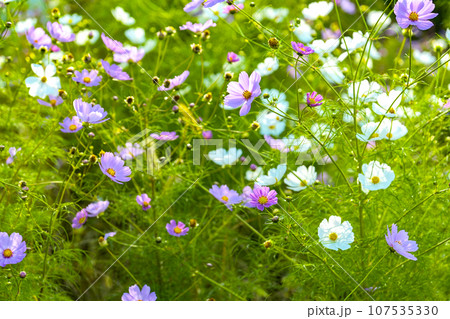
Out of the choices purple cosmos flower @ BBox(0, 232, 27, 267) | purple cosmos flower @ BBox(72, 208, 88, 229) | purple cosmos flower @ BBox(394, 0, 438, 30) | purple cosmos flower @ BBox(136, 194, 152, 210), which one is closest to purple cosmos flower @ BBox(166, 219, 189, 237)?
purple cosmos flower @ BBox(136, 194, 152, 210)

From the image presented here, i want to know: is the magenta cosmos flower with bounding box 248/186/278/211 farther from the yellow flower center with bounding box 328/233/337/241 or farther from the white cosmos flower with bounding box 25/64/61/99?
the white cosmos flower with bounding box 25/64/61/99

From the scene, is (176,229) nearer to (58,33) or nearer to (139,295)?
(139,295)

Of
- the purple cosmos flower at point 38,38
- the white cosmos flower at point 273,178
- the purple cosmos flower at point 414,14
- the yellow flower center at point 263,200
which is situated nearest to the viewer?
the purple cosmos flower at point 414,14

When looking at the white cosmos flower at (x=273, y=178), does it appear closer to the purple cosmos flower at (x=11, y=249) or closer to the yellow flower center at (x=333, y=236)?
the yellow flower center at (x=333, y=236)

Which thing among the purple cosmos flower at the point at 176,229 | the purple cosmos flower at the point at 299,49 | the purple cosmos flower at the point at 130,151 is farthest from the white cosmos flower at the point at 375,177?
the purple cosmos flower at the point at 130,151

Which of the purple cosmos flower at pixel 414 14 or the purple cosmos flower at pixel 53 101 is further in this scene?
the purple cosmos flower at pixel 53 101

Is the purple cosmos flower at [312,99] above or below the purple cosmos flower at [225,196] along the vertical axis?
above

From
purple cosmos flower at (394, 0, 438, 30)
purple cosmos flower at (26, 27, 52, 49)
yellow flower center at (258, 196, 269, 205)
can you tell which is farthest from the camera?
purple cosmos flower at (26, 27, 52, 49)
